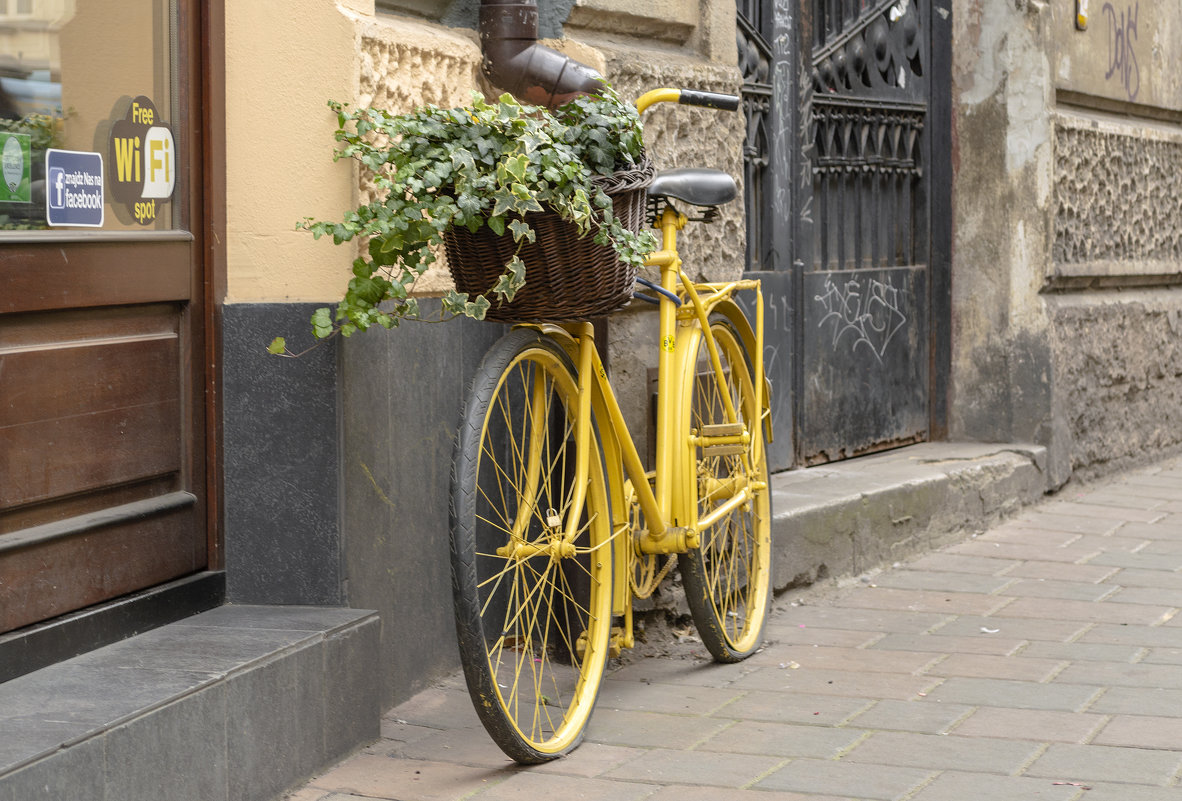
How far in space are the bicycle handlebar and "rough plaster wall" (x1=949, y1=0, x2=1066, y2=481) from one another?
3468 mm

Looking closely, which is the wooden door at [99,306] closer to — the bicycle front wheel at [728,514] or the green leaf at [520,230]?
the green leaf at [520,230]

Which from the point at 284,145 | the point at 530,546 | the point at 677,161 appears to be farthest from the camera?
the point at 677,161

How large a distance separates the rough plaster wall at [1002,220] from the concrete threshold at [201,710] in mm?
4186

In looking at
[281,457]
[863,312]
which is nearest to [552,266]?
[281,457]

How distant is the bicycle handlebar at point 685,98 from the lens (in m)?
3.59

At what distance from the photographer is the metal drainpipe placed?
12.8 ft

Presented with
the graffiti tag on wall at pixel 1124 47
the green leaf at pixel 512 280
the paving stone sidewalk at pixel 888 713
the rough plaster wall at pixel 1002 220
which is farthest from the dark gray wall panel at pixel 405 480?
the graffiti tag on wall at pixel 1124 47

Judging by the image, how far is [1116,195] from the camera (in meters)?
7.54

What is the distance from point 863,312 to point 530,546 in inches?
142

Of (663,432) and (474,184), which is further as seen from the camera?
(663,432)

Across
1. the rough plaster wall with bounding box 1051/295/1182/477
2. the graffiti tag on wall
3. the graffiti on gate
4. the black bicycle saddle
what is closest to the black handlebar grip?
the black bicycle saddle

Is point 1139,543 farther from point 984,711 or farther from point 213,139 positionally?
point 213,139

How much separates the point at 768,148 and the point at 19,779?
164 inches

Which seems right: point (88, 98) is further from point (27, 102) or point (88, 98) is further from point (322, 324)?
point (322, 324)
